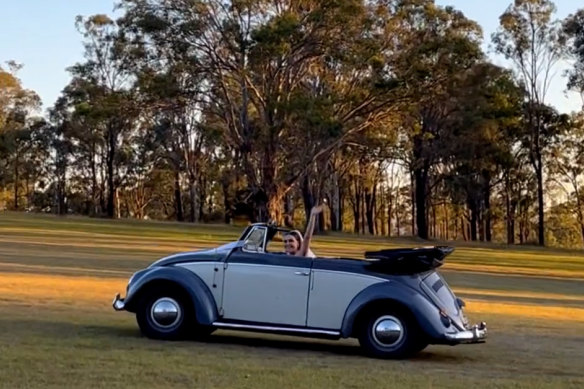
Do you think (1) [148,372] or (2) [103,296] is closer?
(1) [148,372]

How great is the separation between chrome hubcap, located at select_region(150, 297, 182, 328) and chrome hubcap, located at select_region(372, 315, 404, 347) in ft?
7.42

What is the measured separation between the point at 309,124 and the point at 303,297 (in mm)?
35933

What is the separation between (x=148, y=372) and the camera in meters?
9.12

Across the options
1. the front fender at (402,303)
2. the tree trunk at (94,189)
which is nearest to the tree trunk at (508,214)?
the tree trunk at (94,189)

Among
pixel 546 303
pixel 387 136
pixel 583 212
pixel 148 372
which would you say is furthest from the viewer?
pixel 583 212

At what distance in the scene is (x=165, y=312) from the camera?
11.4 meters

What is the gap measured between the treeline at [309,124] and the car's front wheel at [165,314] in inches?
1367

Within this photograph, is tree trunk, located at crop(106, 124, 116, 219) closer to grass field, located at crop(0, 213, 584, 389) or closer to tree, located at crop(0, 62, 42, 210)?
tree, located at crop(0, 62, 42, 210)

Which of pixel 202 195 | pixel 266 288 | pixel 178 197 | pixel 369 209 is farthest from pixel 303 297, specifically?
pixel 202 195

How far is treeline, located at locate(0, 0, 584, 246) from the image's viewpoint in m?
47.8

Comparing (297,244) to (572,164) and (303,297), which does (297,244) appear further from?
(572,164)

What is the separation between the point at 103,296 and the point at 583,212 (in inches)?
2745

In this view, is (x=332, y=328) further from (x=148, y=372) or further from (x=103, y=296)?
(x=103, y=296)

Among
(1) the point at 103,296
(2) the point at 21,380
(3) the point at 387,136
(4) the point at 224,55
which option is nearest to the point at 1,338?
(2) the point at 21,380
